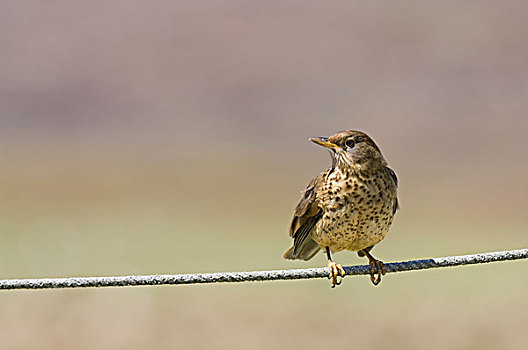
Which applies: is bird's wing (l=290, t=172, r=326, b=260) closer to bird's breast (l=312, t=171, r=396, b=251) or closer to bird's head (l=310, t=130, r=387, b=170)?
bird's breast (l=312, t=171, r=396, b=251)

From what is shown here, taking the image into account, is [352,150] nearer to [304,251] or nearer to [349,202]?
[349,202]

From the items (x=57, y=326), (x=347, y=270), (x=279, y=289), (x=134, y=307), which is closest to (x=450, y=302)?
(x=279, y=289)

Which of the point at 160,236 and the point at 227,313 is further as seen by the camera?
the point at 160,236

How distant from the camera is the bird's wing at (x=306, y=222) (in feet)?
18.4

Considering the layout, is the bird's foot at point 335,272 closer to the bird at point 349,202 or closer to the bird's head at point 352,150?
the bird at point 349,202

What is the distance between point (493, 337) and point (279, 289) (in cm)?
265

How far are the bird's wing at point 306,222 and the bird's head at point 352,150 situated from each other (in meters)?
0.20

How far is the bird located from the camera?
5410mm

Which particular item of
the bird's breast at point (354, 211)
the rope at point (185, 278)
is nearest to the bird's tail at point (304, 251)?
the bird's breast at point (354, 211)

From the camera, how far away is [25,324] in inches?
420

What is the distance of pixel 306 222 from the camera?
5652mm

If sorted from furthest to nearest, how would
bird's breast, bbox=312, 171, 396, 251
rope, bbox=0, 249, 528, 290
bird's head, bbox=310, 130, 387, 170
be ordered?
1. bird's head, bbox=310, 130, 387, 170
2. bird's breast, bbox=312, 171, 396, 251
3. rope, bbox=0, 249, 528, 290

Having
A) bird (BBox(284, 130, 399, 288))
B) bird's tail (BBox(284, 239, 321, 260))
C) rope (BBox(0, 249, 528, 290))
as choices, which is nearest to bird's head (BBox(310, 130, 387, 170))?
bird (BBox(284, 130, 399, 288))

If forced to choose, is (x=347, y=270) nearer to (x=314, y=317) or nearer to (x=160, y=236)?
(x=314, y=317)
